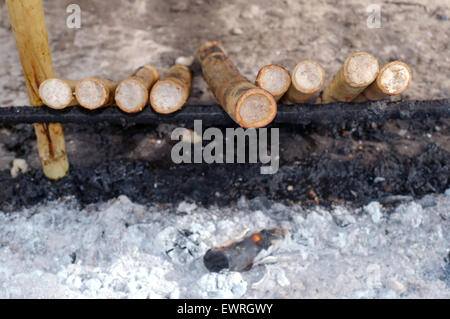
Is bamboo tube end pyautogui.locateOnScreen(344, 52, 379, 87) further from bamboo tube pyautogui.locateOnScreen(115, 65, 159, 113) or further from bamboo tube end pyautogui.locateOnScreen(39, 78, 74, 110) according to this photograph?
bamboo tube end pyautogui.locateOnScreen(39, 78, 74, 110)

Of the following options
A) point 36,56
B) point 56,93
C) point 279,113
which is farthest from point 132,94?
point 279,113

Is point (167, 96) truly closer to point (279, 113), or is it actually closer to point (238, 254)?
point (279, 113)

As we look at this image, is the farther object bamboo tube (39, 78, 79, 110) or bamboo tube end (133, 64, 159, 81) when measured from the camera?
bamboo tube end (133, 64, 159, 81)

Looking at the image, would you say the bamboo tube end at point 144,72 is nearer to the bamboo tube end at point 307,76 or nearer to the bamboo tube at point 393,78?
the bamboo tube end at point 307,76

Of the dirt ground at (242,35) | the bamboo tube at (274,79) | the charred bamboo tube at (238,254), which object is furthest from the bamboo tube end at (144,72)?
the charred bamboo tube at (238,254)

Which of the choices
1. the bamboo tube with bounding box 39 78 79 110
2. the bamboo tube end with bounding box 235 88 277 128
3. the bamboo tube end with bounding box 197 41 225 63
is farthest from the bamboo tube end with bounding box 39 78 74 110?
the bamboo tube end with bounding box 235 88 277 128
